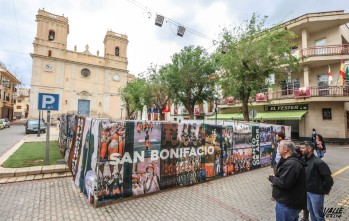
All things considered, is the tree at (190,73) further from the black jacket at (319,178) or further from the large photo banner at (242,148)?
the black jacket at (319,178)

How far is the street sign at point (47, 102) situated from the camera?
7.57 metres

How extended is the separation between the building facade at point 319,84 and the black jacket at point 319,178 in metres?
17.4

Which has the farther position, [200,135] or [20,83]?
[20,83]

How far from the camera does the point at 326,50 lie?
1892 centimetres

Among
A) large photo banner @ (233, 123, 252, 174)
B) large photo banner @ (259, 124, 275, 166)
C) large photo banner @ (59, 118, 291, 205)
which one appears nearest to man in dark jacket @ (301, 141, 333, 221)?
large photo banner @ (59, 118, 291, 205)

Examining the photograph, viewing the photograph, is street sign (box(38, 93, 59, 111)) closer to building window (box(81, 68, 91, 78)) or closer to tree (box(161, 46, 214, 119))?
tree (box(161, 46, 214, 119))

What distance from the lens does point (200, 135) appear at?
6.71 m

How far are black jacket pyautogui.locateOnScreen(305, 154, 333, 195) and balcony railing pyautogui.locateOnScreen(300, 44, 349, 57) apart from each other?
1957 centimetres

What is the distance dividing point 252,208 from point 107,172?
3.51m

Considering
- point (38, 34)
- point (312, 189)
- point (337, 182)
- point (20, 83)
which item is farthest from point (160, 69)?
point (20, 83)

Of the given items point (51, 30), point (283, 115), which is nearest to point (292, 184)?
point (283, 115)

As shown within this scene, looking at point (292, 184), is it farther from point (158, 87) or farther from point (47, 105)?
point (158, 87)

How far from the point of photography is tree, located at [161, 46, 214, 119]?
20891 millimetres

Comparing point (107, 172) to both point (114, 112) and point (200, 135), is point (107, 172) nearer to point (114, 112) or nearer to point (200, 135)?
point (200, 135)
